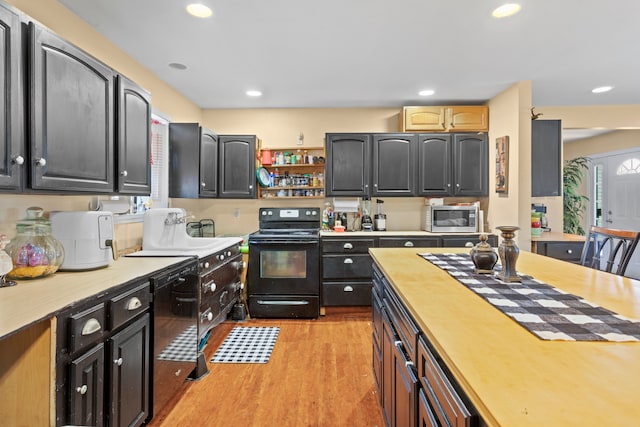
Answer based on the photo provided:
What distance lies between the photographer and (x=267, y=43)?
2.64 m

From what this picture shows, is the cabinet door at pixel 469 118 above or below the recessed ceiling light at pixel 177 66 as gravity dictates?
below

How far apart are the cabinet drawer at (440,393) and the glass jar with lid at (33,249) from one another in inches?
69.0

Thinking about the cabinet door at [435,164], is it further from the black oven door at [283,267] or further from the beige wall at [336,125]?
the black oven door at [283,267]

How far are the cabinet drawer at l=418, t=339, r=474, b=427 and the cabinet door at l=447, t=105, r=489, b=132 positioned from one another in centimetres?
354

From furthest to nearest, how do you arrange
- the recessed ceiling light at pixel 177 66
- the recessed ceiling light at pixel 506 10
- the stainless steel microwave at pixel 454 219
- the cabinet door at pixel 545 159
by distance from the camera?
the stainless steel microwave at pixel 454 219 → the cabinet door at pixel 545 159 → the recessed ceiling light at pixel 177 66 → the recessed ceiling light at pixel 506 10

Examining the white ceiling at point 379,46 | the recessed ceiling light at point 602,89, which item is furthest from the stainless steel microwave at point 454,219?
the recessed ceiling light at point 602,89

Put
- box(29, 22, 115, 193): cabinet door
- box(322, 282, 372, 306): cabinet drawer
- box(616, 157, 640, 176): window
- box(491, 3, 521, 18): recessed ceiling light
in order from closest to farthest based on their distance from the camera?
box(29, 22, 115, 193): cabinet door < box(491, 3, 521, 18): recessed ceiling light < box(322, 282, 372, 306): cabinet drawer < box(616, 157, 640, 176): window

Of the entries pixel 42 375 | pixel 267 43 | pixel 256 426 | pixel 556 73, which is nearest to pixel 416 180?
pixel 556 73

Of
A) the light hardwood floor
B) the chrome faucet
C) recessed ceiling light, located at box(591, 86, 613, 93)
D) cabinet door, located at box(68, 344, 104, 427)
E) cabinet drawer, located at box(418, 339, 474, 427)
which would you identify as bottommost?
the light hardwood floor

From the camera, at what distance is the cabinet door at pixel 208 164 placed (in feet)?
11.9

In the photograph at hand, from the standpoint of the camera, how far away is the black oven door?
12.0ft

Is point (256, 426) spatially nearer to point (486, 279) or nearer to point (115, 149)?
point (486, 279)

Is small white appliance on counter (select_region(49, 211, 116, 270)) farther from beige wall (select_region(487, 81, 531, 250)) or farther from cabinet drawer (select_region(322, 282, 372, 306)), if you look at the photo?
beige wall (select_region(487, 81, 531, 250))

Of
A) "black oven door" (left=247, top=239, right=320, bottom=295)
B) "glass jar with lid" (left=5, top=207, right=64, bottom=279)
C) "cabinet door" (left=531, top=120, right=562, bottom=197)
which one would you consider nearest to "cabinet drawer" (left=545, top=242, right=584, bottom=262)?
"cabinet door" (left=531, top=120, right=562, bottom=197)
